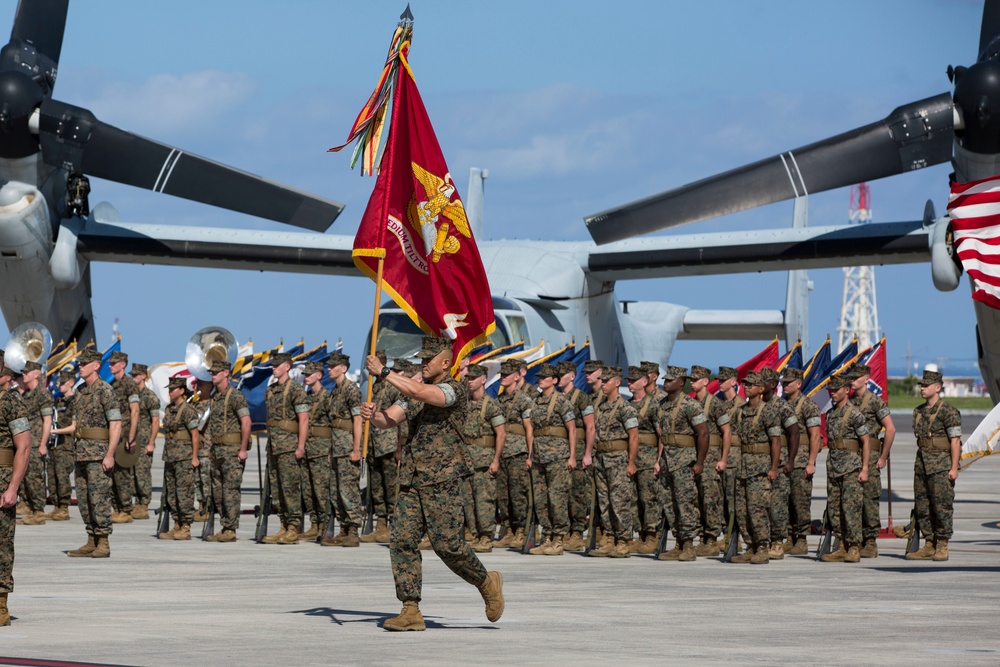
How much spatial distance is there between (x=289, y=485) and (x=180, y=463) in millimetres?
1262

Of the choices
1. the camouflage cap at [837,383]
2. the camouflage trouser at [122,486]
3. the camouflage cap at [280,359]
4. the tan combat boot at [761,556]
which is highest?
the camouflage cap at [280,359]

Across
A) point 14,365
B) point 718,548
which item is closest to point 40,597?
point 718,548

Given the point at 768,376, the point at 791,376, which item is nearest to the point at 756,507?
the point at 768,376

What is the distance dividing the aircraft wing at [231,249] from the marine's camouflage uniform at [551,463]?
29.7 feet

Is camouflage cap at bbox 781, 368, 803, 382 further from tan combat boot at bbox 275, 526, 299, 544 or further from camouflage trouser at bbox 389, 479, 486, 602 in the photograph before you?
camouflage trouser at bbox 389, 479, 486, 602

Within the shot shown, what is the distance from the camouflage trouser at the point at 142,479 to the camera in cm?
1664

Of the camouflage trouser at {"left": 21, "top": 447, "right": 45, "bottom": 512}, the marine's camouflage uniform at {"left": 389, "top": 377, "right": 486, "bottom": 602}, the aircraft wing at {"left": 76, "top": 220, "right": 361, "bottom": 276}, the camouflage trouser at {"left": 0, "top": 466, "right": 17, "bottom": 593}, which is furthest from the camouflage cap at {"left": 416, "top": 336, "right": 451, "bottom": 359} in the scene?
the aircraft wing at {"left": 76, "top": 220, "right": 361, "bottom": 276}

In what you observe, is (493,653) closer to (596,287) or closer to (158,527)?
(158,527)

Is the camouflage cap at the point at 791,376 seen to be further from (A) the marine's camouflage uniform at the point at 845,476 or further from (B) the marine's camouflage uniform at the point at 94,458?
(B) the marine's camouflage uniform at the point at 94,458

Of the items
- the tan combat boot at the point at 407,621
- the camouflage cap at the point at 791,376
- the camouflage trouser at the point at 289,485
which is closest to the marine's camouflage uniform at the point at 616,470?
the camouflage cap at the point at 791,376

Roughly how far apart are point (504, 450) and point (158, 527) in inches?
149

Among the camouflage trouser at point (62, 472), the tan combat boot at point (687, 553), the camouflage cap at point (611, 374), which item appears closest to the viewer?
the tan combat boot at point (687, 553)

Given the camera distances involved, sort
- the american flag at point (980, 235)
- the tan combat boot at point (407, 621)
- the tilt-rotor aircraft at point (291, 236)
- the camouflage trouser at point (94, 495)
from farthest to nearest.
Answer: the tilt-rotor aircraft at point (291, 236)
the camouflage trouser at point (94, 495)
the american flag at point (980, 235)
the tan combat boot at point (407, 621)

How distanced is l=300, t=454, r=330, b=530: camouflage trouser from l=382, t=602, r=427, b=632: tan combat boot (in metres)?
6.15
